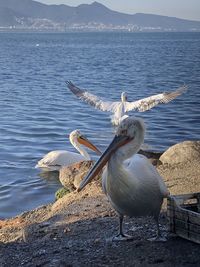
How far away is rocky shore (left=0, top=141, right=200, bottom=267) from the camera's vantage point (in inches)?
224

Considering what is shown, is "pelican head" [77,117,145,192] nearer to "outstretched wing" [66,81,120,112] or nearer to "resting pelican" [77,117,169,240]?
"resting pelican" [77,117,169,240]

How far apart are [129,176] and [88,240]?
2.99 ft

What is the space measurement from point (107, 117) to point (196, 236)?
16514 mm

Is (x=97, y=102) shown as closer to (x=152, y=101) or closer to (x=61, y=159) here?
(x=152, y=101)

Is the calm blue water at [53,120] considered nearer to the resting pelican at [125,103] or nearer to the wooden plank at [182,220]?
the resting pelican at [125,103]

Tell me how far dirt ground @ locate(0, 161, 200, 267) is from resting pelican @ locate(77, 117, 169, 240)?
334 millimetres

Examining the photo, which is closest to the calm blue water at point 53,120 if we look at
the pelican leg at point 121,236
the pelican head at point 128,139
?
the pelican leg at point 121,236

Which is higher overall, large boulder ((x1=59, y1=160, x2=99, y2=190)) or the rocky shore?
the rocky shore

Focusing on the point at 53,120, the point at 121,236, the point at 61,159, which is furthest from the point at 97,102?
the point at 121,236

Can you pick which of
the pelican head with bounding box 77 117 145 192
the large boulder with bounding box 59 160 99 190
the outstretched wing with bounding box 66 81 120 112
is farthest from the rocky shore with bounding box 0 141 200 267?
the outstretched wing with bounding box 66 81 120 112

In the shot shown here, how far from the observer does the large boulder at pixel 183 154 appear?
410 inches

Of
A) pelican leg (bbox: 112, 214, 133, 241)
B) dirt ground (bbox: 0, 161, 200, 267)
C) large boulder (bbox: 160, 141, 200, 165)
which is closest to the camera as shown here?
dirt ground (bbox: 0, 161, 200, 267)

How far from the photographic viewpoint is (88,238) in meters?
6.45

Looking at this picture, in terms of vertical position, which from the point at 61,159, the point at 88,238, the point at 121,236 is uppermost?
the point at 121,236
